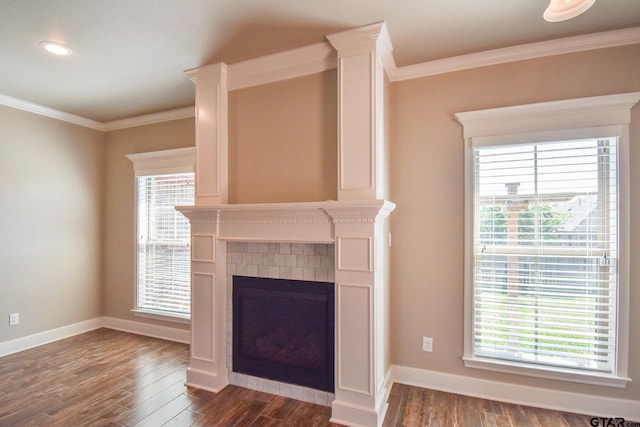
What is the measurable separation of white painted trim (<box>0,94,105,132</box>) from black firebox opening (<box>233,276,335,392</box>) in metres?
3.05

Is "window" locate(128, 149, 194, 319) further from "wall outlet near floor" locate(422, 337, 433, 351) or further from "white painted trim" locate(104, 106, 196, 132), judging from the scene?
"wall outlet near floor" locate(422, 337, 433, 351)

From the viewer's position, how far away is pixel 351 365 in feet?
7.32

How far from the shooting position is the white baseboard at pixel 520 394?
2.24m

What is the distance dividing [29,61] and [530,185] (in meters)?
4.04

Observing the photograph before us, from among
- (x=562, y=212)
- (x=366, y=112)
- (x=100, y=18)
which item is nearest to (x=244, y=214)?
(x=366, y=112)

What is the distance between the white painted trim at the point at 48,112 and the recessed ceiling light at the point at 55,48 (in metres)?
1.46

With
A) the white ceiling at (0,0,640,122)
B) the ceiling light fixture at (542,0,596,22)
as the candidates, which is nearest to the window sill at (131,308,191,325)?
the white ceiling at (0,0,640,122)

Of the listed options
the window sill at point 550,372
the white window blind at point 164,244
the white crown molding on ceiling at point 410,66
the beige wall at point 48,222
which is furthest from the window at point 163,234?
the window sill at point 550,372

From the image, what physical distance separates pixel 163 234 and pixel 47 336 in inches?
65.6

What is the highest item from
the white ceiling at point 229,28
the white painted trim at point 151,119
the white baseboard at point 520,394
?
the white ceiling at point 229,28


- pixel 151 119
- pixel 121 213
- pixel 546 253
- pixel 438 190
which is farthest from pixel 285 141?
pixel 121 213

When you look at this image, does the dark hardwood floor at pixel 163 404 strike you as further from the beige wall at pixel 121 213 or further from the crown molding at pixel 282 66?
the crown molding at pixel 282 66

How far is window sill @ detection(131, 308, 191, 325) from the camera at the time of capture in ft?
12.1

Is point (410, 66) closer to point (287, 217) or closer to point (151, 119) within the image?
point (287, 217)
